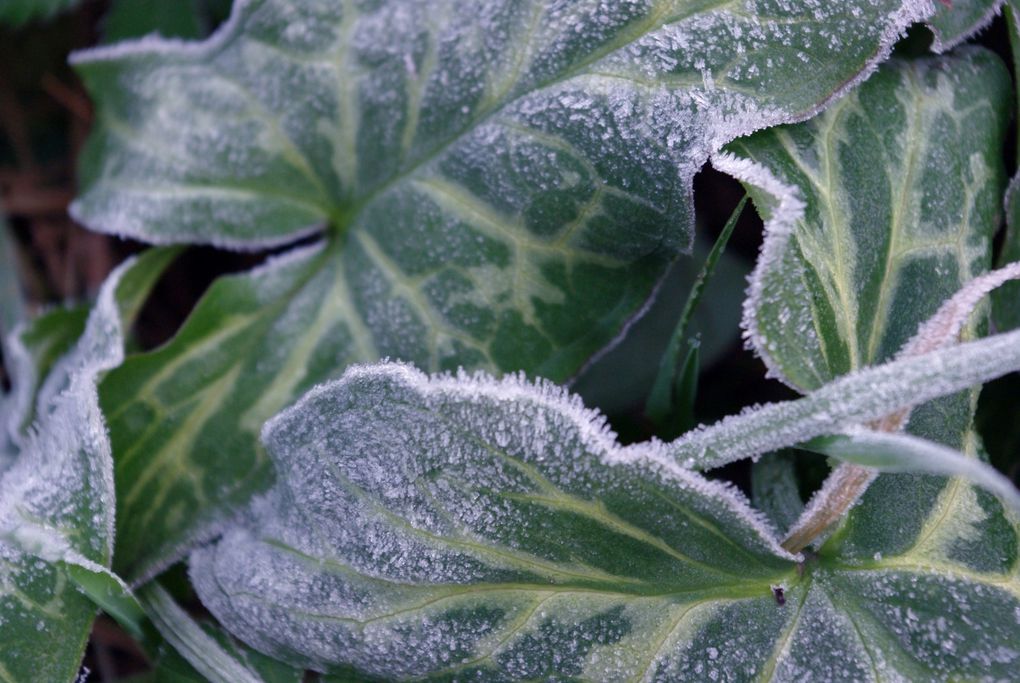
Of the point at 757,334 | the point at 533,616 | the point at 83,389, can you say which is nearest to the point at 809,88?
the point at 757,334

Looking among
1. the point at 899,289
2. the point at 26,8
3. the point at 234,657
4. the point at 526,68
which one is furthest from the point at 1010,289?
the point at 26,8

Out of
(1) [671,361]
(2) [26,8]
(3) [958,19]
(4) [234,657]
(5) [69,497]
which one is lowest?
(4) [234,657]

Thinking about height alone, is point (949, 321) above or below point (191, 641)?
above

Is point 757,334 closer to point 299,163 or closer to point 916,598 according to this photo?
point 916,598

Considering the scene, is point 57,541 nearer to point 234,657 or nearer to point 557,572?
point 234,657

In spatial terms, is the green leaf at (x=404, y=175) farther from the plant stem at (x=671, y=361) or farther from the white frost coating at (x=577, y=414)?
the white frost coating at (x=577, y=414)

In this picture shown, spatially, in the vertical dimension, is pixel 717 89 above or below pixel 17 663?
above
